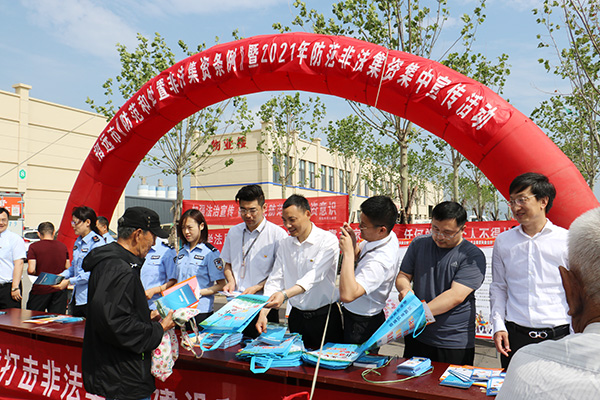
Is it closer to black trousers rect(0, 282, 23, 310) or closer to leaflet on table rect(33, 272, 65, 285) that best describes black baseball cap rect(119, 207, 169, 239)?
leaflet on table rect(33, 272, 65, 285)

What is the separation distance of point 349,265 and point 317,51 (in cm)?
252

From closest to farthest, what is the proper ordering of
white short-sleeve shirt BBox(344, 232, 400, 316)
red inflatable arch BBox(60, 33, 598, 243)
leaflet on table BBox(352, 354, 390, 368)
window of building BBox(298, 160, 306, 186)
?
1. leaflet on table BBox(352, 354, 390, 368)
2. white short-sleeve shirt BBox(344, 232, 400, 316)
3. red inflatable arch BBox(60, 33, 598, 243)
4. window of building BBox(298, 160, 306, 186)

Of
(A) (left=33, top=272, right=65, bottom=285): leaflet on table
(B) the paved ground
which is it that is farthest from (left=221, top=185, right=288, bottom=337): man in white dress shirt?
(B) the paved ground

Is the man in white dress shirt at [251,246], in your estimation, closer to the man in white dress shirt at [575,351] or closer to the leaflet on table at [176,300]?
the leaflet on table at [176,300]

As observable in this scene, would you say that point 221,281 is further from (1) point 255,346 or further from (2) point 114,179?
(2) point 114,179

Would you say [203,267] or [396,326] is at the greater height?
[203,267]

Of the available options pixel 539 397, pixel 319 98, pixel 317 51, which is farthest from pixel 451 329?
pixel 319 98

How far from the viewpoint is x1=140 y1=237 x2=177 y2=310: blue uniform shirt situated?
375 centimetres

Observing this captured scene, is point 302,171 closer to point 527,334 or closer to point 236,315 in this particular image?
point 236,315

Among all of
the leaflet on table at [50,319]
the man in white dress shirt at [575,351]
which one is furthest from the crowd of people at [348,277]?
the leaflet on table at [50,319]

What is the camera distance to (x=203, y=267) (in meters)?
3.42

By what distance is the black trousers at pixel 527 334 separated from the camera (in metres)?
2.22

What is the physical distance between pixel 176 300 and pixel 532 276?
191 cm

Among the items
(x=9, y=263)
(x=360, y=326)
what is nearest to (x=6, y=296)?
(x=9, y=263)
